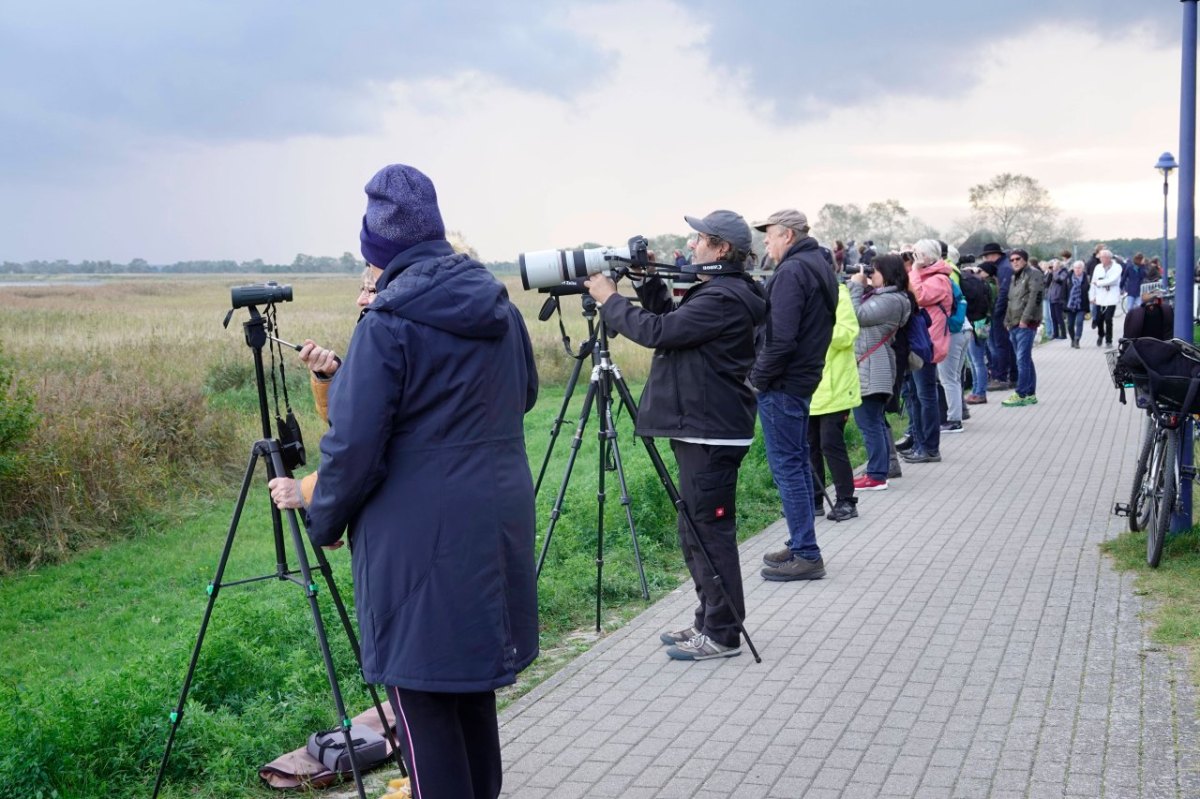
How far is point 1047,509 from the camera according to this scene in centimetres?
954

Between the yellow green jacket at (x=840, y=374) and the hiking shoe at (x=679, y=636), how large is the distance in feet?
11.1

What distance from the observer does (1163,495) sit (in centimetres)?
722

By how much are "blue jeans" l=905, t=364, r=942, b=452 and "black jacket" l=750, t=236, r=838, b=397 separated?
13.7ft

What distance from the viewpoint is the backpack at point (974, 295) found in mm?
14820

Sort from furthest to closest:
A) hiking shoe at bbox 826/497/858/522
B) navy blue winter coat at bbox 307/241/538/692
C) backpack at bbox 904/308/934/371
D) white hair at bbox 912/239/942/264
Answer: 1. white hair at bbox 912/239/942/264
2. backpack at bbox 904/308/934/371
3. hiking shoe at bbox 826/497/858/522
4. navy blue winter coat at bbox 307/241/538/692

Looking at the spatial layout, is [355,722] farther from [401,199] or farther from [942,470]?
[942,470]

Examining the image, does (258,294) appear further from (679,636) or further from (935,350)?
(935,350)

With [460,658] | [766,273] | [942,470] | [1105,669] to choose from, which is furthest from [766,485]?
[460,658]

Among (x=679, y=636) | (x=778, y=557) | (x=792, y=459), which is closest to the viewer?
(x=679, y=636)

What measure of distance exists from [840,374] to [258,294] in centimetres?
592

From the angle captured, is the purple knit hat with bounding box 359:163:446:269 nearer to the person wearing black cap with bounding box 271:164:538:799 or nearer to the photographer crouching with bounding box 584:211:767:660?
the person wearing black cap with bounding box 271:164:538:799

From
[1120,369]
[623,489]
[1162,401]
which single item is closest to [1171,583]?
[1162,401]

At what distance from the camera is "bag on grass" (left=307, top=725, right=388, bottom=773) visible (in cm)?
459

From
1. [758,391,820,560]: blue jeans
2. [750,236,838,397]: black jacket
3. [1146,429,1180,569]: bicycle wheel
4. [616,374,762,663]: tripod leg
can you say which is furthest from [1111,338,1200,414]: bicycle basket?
[616,374,762,663]: tripod leg
